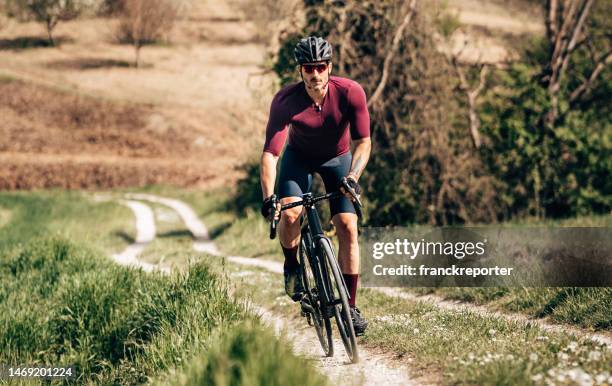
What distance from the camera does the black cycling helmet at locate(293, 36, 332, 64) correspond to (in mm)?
5012

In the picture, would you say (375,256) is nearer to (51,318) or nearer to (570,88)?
(51,318)

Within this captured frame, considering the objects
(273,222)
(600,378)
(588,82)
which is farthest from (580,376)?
(588,82)

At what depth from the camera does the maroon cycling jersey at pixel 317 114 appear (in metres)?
5.18

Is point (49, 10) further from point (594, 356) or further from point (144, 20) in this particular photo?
point (594, 356)

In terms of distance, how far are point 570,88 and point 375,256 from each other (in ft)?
30.9

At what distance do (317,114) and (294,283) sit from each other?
1.40 metres

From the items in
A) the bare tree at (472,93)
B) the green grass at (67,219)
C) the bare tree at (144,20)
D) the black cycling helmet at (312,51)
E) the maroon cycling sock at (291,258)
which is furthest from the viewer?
the bare tree at (144,20)

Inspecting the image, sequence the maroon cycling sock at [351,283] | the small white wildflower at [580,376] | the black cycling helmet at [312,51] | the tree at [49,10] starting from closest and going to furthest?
1. the small white wildflower at [580,376]
2. the black cycling helmet at [312,51]
3. the maroon cycling sock at [351,283]
4. the tree at [49,10]

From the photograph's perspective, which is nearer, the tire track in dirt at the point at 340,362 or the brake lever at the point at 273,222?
the tire track in dirt at the point at 340,362

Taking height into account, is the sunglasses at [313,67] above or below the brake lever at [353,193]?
above

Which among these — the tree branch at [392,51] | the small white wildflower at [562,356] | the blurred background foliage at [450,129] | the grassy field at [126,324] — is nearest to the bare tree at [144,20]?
the blurred background foliage at [450,129]

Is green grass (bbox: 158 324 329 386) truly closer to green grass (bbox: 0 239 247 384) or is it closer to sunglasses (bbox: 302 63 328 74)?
green grass (bbox: 0 239 247 384)

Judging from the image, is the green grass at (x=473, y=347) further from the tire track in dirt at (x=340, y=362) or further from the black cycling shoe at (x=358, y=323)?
the black cycling shoe at (x=358, y=323)

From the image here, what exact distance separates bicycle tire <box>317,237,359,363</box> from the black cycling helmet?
1296 millimetres
